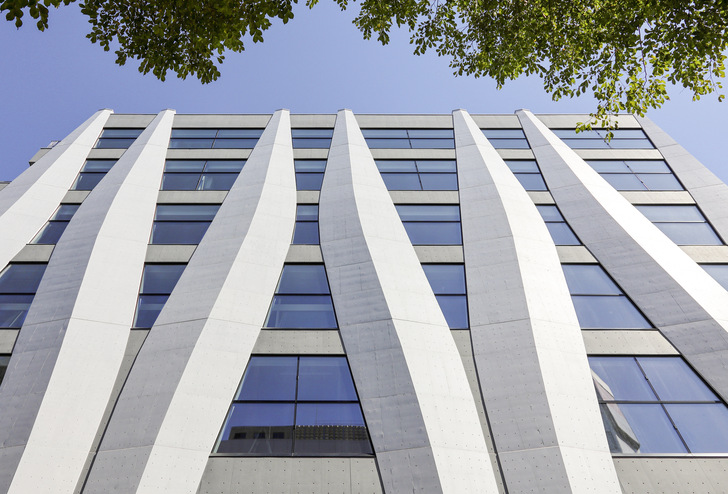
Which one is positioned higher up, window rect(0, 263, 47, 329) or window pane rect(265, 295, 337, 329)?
window rect(0, 263, 47, 329)

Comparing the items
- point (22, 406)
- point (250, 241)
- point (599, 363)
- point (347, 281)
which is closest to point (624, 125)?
point (599, 363)

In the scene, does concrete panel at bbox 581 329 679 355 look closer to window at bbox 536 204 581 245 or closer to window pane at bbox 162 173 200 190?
A: window at bbox 536 204 581 245

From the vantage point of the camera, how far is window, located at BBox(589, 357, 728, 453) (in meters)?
11.2

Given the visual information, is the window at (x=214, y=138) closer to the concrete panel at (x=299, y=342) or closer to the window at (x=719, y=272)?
the concrete panel at (x=299, y=342)

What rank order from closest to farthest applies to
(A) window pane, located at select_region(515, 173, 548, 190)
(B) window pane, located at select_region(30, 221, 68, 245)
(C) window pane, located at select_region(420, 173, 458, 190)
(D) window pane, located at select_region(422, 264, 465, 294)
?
(D) window pane, located at select_region(422, 264, 465, 294), (B) window pane, located at select_region(30, 221, 68, 245), (C) window pane, located at select_region(420, 173, 458, 190), (A) window pane, located at select_region(515, 173, 548, 190)

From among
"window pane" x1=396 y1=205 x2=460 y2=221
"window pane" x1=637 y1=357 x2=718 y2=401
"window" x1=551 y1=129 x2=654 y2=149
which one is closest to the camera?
"window pane" x1=637 y1=357 x2=718 y2=401

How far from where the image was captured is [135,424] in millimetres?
11109

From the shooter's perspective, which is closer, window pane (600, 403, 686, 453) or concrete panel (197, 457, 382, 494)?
concrete panel (197, 457, 382, 494)

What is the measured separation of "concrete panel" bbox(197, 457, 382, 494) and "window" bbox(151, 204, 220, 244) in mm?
8736

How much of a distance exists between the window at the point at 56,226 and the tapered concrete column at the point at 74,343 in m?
0.78

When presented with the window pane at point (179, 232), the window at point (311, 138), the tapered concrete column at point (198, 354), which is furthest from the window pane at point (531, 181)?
the window pane at point (179, 232)

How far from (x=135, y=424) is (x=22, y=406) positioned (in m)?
2.97

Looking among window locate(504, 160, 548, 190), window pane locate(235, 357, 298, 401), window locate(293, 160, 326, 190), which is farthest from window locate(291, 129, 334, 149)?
window pane locate(235, 357, 298, 401)

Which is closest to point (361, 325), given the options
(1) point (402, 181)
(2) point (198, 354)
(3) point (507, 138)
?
(2) point (198, 354)
